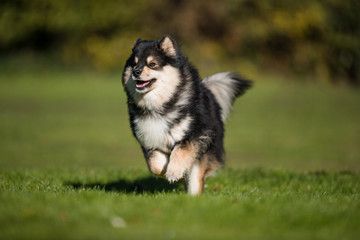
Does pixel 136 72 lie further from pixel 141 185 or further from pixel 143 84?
pixel 141 185

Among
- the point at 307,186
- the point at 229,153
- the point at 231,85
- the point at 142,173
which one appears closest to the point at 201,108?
the point at 231,85

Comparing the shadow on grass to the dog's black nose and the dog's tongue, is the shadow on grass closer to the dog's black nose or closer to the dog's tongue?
the dog's tongue

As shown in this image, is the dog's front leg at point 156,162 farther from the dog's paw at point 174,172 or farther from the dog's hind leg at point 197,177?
the dog's hind leg at point 197,177

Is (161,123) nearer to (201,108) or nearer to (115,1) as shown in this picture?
(201,108)

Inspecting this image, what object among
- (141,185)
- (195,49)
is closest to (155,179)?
(141,185)

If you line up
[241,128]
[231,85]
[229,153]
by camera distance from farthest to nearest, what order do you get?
[241,128] → [229,153] → [231,85]

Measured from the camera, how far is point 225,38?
1373 inches

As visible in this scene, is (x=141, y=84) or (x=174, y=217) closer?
(x=174, y=217)

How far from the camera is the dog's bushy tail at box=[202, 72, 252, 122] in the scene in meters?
7.41

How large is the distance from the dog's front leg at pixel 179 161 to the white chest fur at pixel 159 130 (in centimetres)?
13

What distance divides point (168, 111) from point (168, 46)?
0.91 m

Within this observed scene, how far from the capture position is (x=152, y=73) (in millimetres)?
6195

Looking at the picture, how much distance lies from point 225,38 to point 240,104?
8.43 m

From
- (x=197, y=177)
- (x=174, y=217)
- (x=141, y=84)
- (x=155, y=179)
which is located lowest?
(x=174, y=217)
